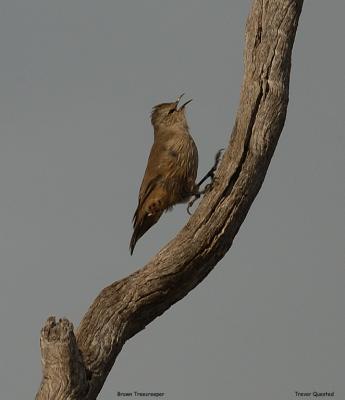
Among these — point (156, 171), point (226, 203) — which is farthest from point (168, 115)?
point (226, 203)

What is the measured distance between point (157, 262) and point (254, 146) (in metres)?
1.27

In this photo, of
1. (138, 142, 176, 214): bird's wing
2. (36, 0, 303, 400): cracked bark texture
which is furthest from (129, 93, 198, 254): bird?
(36, 0, 303, 400): cracked bark texture

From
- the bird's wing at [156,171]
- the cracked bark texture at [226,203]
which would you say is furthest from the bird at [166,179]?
the cracked bark texture at [226,203]

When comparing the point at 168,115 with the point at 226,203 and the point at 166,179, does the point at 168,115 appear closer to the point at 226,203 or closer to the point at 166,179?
the point at 166,179

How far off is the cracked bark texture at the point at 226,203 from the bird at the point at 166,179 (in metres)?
1.87

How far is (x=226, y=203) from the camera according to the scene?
408 inches

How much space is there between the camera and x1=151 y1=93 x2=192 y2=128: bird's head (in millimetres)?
13260

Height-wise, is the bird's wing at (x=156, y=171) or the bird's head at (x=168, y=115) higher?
the bird's head at (x=168, y=115)

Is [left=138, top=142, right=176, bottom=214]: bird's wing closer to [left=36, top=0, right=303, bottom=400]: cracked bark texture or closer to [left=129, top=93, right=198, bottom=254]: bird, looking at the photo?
[left=129, top=93, right=198, bottom=254]: bird

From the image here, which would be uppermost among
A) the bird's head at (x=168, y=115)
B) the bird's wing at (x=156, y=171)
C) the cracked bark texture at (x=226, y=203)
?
the bird's head at (x=168, y=115)

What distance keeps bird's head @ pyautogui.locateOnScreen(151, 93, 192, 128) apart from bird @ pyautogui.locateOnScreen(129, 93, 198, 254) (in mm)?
183

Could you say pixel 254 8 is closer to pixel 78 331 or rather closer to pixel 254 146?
pixel 254 146

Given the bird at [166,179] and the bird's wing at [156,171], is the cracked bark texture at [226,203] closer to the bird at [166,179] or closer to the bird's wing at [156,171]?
the bird at [166,179]

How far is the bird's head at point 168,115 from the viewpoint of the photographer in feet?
43.5
